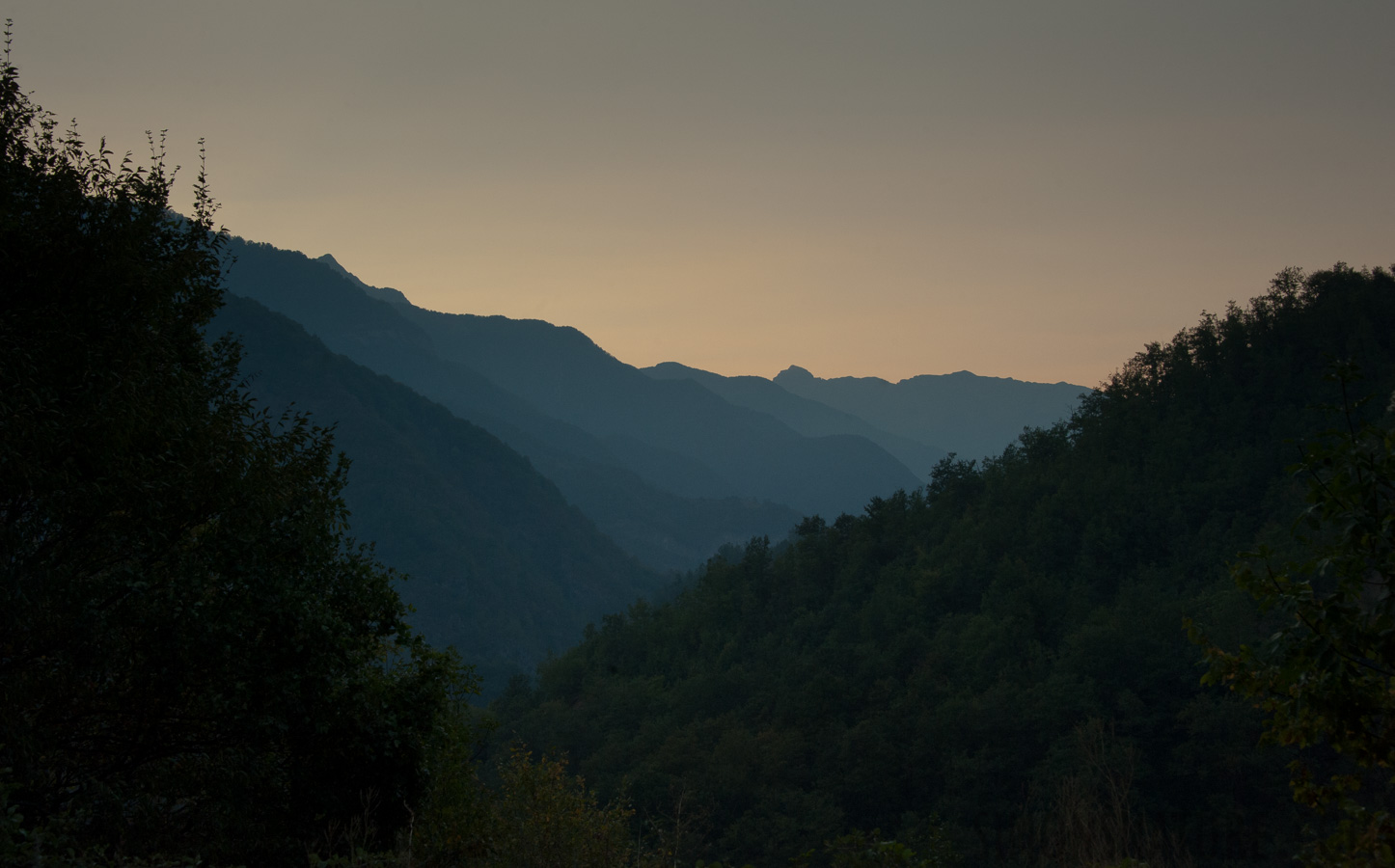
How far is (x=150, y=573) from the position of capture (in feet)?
38.8

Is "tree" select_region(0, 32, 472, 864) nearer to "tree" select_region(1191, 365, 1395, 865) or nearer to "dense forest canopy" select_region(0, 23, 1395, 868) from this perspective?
"dense forest canopy" select_region(0, 23, 1395, 868)

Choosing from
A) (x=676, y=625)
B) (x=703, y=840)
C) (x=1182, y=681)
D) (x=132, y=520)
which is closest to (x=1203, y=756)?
(x=1182, y=681)

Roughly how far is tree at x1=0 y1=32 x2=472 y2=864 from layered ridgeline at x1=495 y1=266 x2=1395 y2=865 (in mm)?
17681

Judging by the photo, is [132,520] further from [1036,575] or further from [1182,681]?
[1036,575]

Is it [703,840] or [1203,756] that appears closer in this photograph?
[1203,756]

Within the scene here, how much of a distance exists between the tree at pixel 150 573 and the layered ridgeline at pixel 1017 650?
17681mm

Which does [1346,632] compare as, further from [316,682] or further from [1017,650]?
[1017,650]

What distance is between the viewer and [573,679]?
9200cm

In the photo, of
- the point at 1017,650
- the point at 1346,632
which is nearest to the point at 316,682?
the point at 1346,632

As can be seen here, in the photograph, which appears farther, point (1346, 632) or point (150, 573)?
point (150, 573)

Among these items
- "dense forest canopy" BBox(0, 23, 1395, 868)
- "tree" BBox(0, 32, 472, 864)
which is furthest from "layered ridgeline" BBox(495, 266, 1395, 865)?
"tree" BBox(0, 32, 472, 864)

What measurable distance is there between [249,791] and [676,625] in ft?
273

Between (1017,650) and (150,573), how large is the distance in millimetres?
62503

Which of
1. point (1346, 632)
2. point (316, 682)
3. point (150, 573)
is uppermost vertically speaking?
point (1346, 632)
